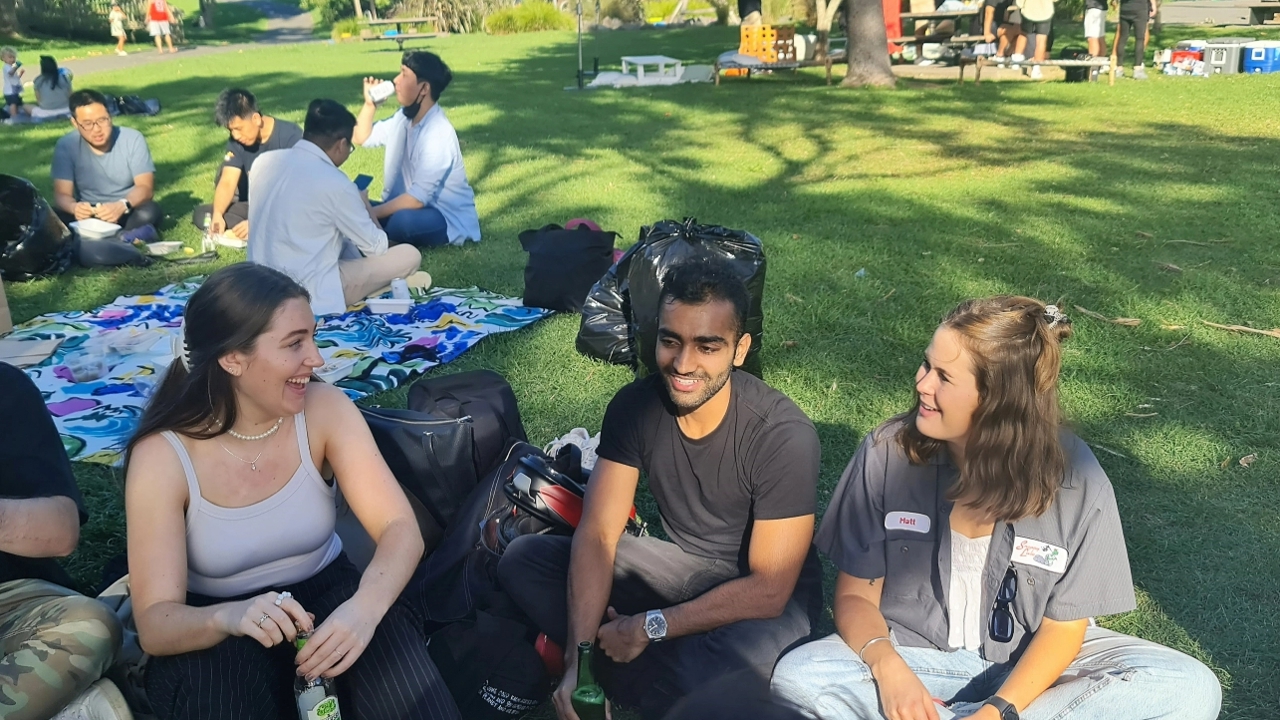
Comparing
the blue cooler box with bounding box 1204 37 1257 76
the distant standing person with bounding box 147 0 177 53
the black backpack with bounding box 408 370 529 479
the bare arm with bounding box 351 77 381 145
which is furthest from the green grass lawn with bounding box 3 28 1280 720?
the distant standing person with bounding box 147 0 177 53

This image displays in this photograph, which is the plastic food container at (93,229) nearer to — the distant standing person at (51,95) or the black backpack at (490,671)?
the black backpack at (490,671)

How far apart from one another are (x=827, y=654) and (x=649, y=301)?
286 centimetres

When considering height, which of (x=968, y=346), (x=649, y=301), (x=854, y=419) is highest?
(x=968, y=346)

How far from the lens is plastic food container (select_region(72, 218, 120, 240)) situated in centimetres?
793

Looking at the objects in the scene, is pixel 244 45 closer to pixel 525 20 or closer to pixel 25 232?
pixel 525 20

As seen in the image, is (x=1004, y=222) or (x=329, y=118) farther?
(x=1004, y=222)

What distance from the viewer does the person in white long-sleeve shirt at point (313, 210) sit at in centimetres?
634

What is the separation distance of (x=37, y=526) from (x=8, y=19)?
108 feet

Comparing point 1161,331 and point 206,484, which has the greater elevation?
point 206,484

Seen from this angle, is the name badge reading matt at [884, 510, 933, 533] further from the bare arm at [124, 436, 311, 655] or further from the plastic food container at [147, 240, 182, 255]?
the plastic food container at [147, 240, 182, 255]

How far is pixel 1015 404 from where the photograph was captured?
257 cm

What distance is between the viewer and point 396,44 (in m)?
30.6

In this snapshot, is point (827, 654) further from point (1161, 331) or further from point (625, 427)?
point (1161, 331)

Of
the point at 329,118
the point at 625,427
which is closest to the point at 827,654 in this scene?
the point at 625,427
